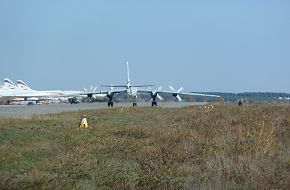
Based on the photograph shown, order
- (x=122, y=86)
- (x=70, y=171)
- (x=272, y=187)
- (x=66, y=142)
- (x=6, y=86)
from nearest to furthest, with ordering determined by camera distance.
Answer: (x=272, y=187) → (x=70, y=171) → (x=66, y=142) → (x=122, y=86) → (x=6, y=86)

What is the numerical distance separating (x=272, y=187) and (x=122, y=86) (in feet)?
229

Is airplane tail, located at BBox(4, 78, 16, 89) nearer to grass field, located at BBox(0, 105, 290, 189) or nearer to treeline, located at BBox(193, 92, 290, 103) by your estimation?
treeline, located at BBox(193, 92, 290, 103)

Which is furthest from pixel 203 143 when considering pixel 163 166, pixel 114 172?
pixel 114 172

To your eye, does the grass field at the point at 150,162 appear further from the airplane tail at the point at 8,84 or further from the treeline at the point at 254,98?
the airplane tail at the point at 8,84

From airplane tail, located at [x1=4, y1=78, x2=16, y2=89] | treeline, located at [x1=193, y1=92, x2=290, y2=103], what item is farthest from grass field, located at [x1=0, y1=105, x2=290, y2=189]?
airplane tail, located at [x1=4, y1=78, x2=16, y2=89]

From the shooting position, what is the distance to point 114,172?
9.22m

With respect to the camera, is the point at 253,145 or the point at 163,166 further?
the point at 253,145

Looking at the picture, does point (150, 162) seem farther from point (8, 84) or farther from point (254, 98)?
point (8, 84)

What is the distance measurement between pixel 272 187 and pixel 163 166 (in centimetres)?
242

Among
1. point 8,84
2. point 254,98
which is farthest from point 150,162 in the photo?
point 8,84

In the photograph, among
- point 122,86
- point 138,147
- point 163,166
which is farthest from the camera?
point 122,86

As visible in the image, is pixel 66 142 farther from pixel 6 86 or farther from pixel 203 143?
pixel 6 86

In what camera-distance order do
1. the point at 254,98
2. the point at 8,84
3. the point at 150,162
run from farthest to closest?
the point at 8,84, the point at 254,98, the point at 150,162

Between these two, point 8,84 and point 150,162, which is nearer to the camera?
point 150,162
